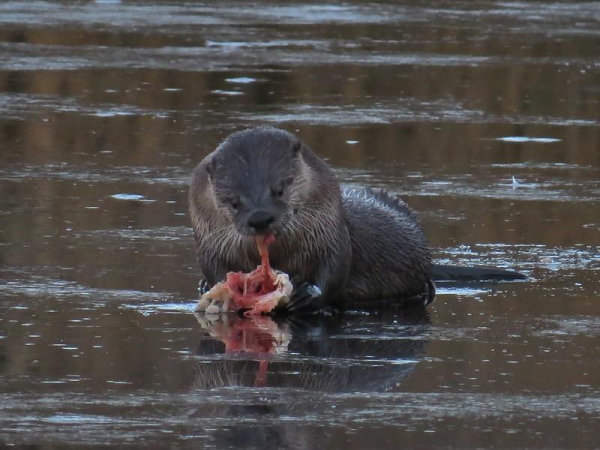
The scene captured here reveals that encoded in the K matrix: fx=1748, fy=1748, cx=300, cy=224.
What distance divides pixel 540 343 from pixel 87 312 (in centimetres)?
163

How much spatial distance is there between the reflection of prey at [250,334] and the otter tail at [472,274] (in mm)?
1024

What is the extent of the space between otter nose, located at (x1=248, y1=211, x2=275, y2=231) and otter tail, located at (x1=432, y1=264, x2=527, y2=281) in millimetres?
1248

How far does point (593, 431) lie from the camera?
15.5 ft

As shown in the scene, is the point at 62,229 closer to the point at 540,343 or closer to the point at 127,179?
the point at 127,179

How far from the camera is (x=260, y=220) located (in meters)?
6.14

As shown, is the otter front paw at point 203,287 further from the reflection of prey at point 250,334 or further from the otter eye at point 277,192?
the otter eye at point 277,192

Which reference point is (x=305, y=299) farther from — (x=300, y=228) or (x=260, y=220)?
(x=260, y=220)

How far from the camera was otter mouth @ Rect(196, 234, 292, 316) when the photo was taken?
6.42m

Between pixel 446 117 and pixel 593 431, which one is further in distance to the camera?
pixel 446 117

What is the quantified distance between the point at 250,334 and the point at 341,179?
10.9 ft

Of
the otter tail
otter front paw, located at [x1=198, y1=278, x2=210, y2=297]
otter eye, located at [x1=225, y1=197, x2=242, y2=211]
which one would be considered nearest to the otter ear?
otter eye, located at [x1=225, y1=197, x2=242, y2=211]

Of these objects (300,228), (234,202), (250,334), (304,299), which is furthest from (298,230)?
(250,334)

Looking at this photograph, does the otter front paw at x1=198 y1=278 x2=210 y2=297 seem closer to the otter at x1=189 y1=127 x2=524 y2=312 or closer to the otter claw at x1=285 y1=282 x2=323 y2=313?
the otter at x1=189 y1=127 x2=524 y2=312

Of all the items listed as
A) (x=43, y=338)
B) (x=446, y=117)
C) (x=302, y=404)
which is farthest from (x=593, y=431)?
(x=446, y=117)
